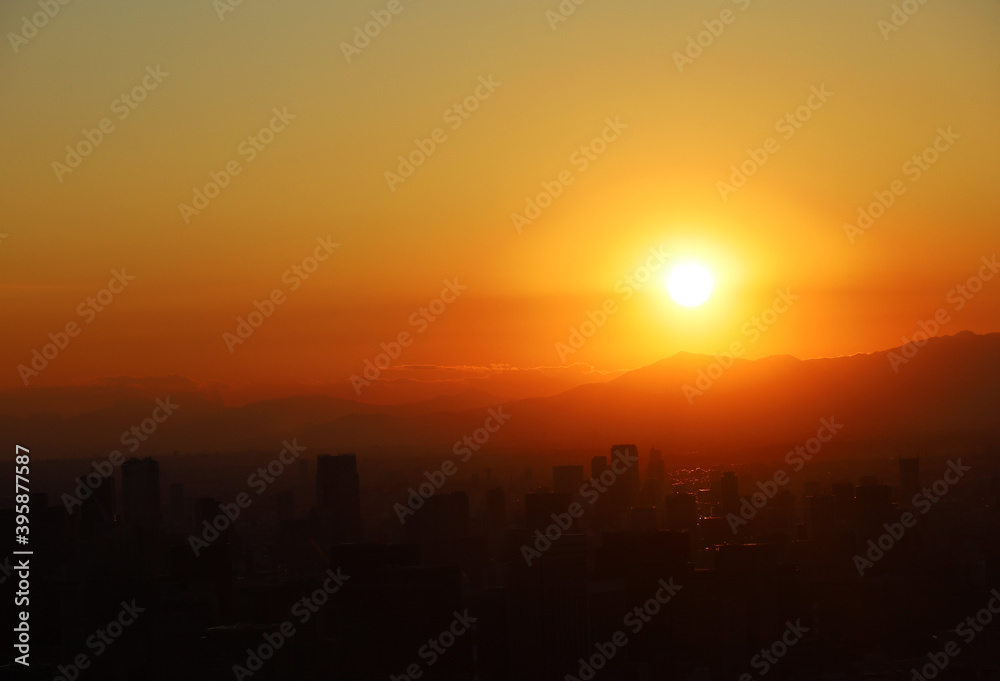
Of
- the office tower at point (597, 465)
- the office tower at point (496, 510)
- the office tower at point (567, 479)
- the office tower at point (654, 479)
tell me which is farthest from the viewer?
the office tower at point (597, 465)

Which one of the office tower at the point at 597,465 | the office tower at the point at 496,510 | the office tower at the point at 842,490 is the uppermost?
the office tower at the point at 597,465

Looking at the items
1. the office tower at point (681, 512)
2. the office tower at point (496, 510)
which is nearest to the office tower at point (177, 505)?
the office tower at point (496, 510)

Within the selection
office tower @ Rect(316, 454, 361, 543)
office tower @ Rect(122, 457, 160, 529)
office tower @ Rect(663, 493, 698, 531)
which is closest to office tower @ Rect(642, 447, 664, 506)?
office tower @ Rect(663, 493, 698, 531)

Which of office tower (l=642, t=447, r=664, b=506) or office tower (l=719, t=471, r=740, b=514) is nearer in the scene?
office tower (l=719, t=471, r=740, b=514)

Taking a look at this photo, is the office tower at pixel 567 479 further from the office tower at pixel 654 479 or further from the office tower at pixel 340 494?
the office tower at pixel 340 494

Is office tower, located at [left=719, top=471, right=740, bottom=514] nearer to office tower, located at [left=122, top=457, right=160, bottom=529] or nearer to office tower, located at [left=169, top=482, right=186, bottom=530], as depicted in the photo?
office tower, located at [left=169, top=482, right=186, bottom=530]

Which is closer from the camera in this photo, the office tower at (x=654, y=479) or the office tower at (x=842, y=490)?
the office tower at (x=842, y=490)
